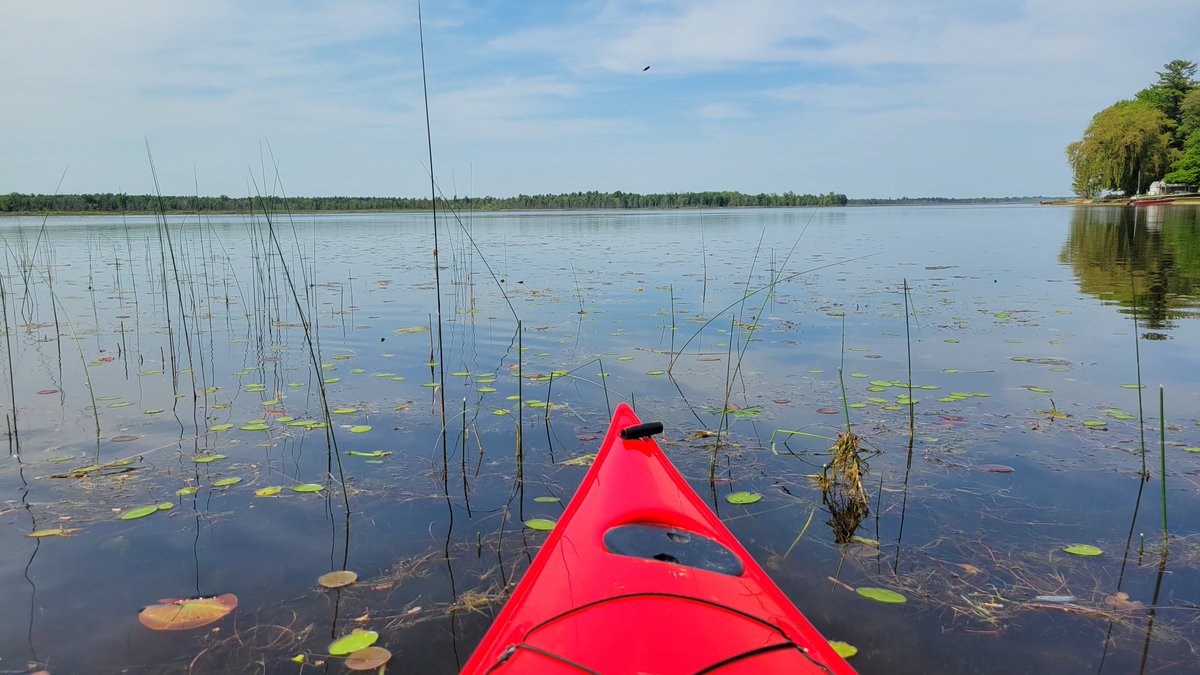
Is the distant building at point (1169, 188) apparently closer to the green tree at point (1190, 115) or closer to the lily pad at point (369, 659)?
the green tree at point (1190, 115)

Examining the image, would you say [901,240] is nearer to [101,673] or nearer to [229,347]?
[229,347]

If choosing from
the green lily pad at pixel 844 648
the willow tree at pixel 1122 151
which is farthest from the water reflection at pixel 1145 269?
the willow tree at pixel 1122 151

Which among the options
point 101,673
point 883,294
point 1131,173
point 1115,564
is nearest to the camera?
point 101,673

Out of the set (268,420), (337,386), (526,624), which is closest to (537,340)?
(337,386)

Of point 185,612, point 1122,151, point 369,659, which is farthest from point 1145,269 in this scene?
point 1122,151

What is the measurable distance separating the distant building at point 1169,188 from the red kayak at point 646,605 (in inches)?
2352

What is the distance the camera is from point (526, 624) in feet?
6.21

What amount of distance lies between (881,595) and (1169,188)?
60263 millimetres

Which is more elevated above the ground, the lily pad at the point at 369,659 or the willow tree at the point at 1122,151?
the willow tree at the point at 1122,151

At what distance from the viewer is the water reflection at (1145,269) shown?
8320mm

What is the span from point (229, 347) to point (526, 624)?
242 inches

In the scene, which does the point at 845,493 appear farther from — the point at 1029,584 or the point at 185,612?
the point at 185,612

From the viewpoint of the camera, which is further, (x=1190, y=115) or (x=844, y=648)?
(x=1190, y=115)

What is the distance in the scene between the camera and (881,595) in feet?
8.41
